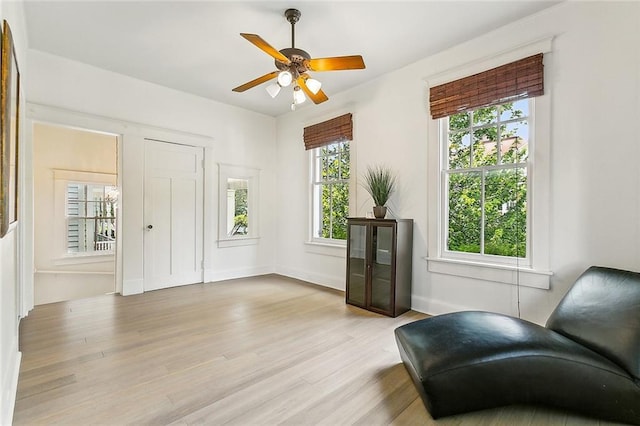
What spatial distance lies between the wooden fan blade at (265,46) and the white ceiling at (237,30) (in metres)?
0.53

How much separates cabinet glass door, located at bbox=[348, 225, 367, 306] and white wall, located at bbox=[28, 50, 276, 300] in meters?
2.23

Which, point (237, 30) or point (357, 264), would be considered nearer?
point (237, 30)

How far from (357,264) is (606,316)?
2.36m

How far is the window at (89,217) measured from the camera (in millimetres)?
5809

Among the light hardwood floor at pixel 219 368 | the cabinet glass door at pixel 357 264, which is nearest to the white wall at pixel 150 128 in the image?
the light hardwood floor at pixel 219 368

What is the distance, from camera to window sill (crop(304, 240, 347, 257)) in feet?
15.0

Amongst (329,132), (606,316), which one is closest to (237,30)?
(329,132)

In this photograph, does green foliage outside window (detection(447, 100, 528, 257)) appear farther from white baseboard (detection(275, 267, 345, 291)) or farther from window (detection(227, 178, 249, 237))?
window (detection(227, 178, 249, 237))

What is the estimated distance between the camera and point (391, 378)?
2.15 meters

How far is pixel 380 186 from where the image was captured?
3736 mm

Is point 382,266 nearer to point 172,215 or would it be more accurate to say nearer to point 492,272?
point 492,272

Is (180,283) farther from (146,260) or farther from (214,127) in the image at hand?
(214,127)

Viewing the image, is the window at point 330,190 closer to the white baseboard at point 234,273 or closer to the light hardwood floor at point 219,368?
the white baseboard at point 234,273

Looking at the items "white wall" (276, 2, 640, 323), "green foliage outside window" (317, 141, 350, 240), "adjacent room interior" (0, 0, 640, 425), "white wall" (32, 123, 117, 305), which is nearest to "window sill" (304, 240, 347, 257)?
"adjacent room interior" (0, 0, 640, 425)
